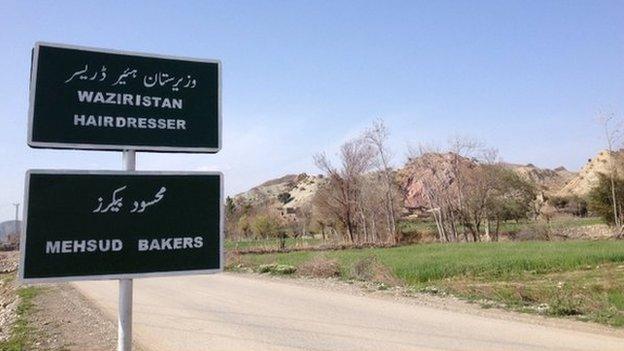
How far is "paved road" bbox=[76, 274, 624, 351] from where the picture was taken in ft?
26.5

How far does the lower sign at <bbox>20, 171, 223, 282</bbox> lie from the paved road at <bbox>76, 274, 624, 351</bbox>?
436cm

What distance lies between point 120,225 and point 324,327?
6.49 meters

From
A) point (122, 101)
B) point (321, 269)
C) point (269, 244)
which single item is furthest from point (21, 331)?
point (269, 244)

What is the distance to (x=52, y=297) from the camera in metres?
18.2

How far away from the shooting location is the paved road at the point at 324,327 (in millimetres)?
8086

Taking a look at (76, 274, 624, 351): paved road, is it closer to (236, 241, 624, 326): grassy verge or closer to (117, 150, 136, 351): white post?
(236, 241, 624, 326): grassy verge

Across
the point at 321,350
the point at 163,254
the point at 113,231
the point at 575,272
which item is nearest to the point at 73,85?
the point at 113,231

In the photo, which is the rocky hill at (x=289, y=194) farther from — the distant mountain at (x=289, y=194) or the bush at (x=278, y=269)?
the bush at (x=278, y=269)

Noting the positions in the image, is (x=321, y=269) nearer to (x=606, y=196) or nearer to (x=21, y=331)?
(x=21, y=331)

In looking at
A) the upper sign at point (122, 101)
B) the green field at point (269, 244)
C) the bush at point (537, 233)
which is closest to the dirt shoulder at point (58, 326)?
the upper sign at point (122, 101)

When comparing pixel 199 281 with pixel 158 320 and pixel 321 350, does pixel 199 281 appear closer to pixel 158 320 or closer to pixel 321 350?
pixel 158 320

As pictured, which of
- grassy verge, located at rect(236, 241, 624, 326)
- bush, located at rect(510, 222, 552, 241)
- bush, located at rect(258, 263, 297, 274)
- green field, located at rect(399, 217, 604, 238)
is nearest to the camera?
grassy verge, located at rect(236, 241, 624, 326)

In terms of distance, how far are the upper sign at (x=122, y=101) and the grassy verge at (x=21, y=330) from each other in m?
6.94

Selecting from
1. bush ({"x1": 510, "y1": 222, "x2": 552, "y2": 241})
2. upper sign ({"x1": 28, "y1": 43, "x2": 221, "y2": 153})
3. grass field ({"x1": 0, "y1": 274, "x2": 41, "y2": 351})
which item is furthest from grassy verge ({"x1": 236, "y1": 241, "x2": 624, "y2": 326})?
bush ({"x1": 510, "y1": 222, "x2": 552, "y2": 241})
